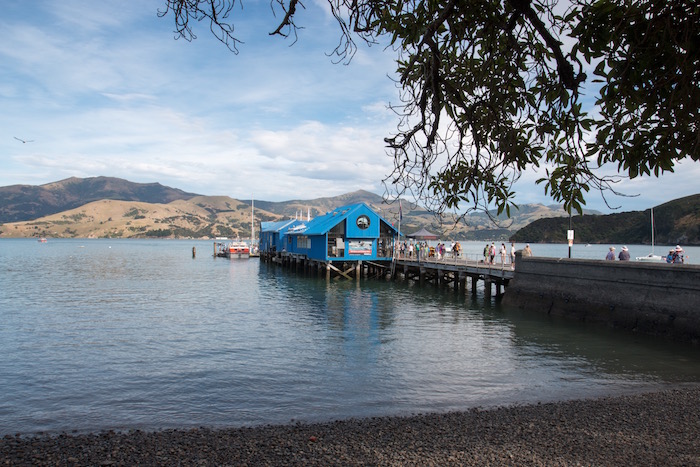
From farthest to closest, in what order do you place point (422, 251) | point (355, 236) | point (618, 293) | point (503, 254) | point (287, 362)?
point (422, 251)
point (355, 236)
point (503, 254)
point (618, 293)
point (287, 362)

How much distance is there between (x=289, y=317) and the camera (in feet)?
84.0

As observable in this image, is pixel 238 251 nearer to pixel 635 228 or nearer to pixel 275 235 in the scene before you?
pixel 275 235

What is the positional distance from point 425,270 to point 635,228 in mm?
139281

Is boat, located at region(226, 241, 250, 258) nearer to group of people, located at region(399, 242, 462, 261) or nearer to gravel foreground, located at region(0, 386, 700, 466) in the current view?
group of people, located at region(399, 242, 462, 261)

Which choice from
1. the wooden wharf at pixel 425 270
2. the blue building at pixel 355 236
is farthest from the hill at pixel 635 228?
the blue building at pixel 355 236

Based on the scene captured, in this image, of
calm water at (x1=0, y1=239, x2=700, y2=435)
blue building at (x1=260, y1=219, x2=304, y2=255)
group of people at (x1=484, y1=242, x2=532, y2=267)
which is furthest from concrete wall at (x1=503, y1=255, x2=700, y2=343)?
blue building at (x1=260, y1=219, x2=304, y2=255)

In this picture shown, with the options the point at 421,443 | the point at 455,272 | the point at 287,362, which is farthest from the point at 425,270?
the point at 421,443

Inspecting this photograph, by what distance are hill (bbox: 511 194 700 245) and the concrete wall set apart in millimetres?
122483

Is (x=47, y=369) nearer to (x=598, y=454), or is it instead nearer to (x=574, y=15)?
(x=598, y=454)

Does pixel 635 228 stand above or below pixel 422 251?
above

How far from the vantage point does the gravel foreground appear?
25.4ft

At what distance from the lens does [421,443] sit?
27.9ft

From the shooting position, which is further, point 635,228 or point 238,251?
point 635,228

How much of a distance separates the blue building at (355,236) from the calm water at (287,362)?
60.6ft
